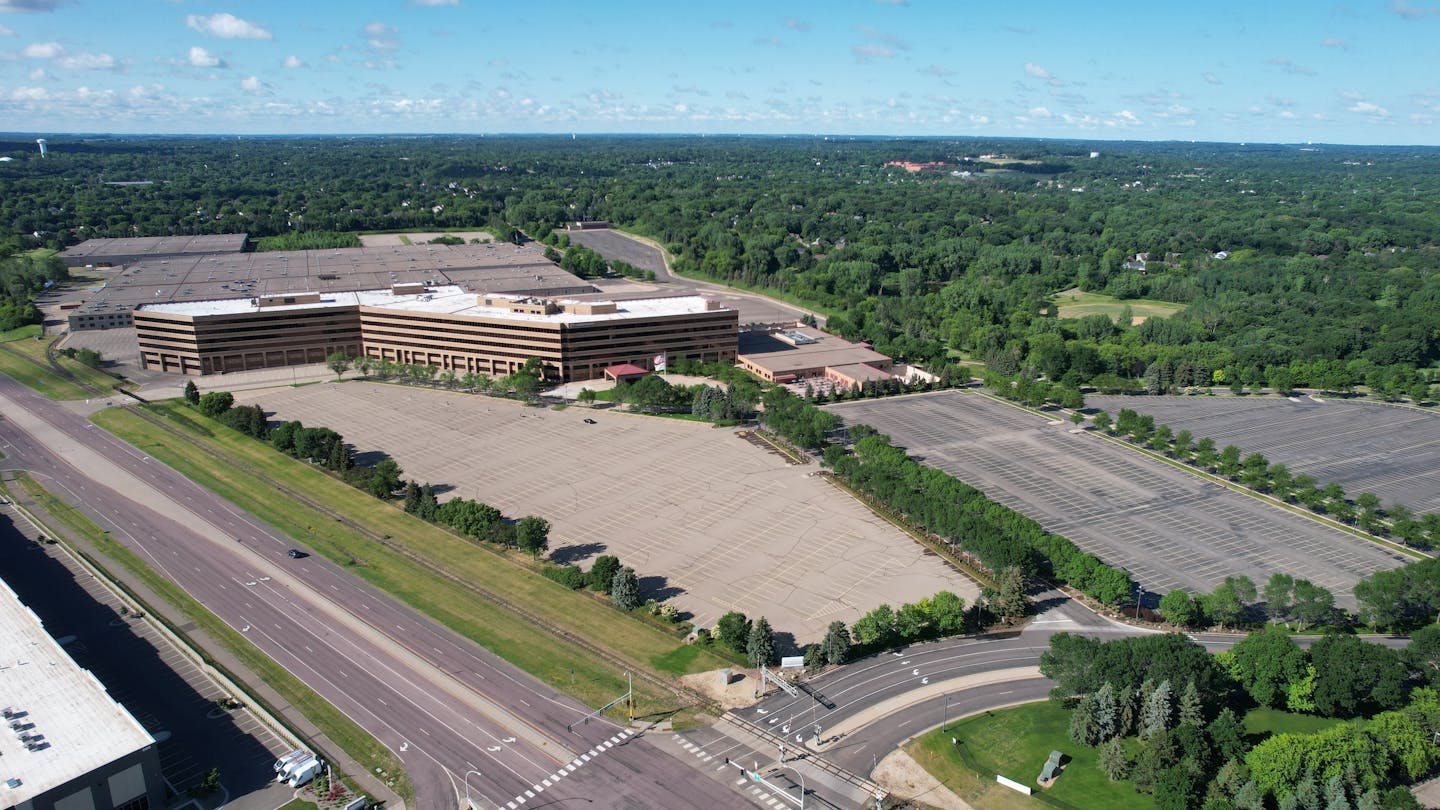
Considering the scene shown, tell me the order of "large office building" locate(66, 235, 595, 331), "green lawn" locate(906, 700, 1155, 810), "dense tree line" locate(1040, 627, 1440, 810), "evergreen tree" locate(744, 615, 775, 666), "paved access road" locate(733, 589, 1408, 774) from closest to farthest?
"dense tree line" locate(1040, 627, 1440, 810) < "green lawn" locate(906, 700, 1155, 810) < "paved access road" locate(733, 589, 1408, 774) < "evergreen tree" locate(744, 615, 775, 666) < "large office building" locate(66, 235, 595, 331)

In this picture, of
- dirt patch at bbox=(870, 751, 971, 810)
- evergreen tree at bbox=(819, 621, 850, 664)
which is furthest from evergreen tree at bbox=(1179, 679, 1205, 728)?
evergreen tree at bbox=(819, 621, 850, 664)

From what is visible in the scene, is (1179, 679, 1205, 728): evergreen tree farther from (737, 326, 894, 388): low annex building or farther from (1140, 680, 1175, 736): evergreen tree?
(737, 326, 894, 388): low annex building

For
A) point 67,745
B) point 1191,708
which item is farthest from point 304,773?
point 1191,708

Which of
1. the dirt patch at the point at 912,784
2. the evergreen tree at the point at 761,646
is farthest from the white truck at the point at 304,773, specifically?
the dirt patch at the point at 912,784

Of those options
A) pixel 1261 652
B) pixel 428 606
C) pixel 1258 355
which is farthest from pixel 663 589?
pixel 1258 355

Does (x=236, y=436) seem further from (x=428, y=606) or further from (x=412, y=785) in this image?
(x=412, y=785)

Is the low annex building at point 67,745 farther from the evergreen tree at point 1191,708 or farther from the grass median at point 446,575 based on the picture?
the evergreen tree at point 1191,708
